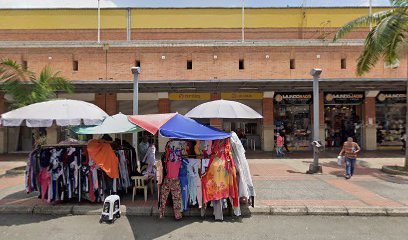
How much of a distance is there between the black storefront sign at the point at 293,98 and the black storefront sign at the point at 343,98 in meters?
1.25

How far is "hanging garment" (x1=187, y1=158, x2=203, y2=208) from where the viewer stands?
20.3 feet

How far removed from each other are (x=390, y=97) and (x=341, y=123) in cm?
355

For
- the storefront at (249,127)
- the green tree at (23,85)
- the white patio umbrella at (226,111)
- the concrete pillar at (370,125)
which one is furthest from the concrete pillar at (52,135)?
the concrete pillar at (370,125)

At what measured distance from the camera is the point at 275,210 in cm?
646

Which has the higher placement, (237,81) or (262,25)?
(262,25)

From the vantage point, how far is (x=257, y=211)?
6438mm

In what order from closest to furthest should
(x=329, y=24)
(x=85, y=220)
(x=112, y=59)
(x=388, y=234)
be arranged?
(x=388, y=234) → (x=85, y=220) → (x=112, y=59) → (x=329, y=24)

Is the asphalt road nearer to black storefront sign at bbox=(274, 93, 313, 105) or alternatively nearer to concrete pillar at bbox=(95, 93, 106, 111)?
concrete pillar at bbox=(95, 93, 106, 111)

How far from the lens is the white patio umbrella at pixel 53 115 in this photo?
6.47 metres

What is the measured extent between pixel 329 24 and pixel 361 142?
11995 millimetres

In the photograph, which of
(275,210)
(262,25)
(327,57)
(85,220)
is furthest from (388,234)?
(262,25)

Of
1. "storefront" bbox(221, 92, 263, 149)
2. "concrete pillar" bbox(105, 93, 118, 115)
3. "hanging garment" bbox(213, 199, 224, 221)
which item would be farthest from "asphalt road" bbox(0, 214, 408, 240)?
"storefront" bbox(221, 92, 263, 149)

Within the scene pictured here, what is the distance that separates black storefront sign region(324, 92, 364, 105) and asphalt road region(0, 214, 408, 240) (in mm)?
13940

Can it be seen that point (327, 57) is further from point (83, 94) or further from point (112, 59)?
point (83, 94)
